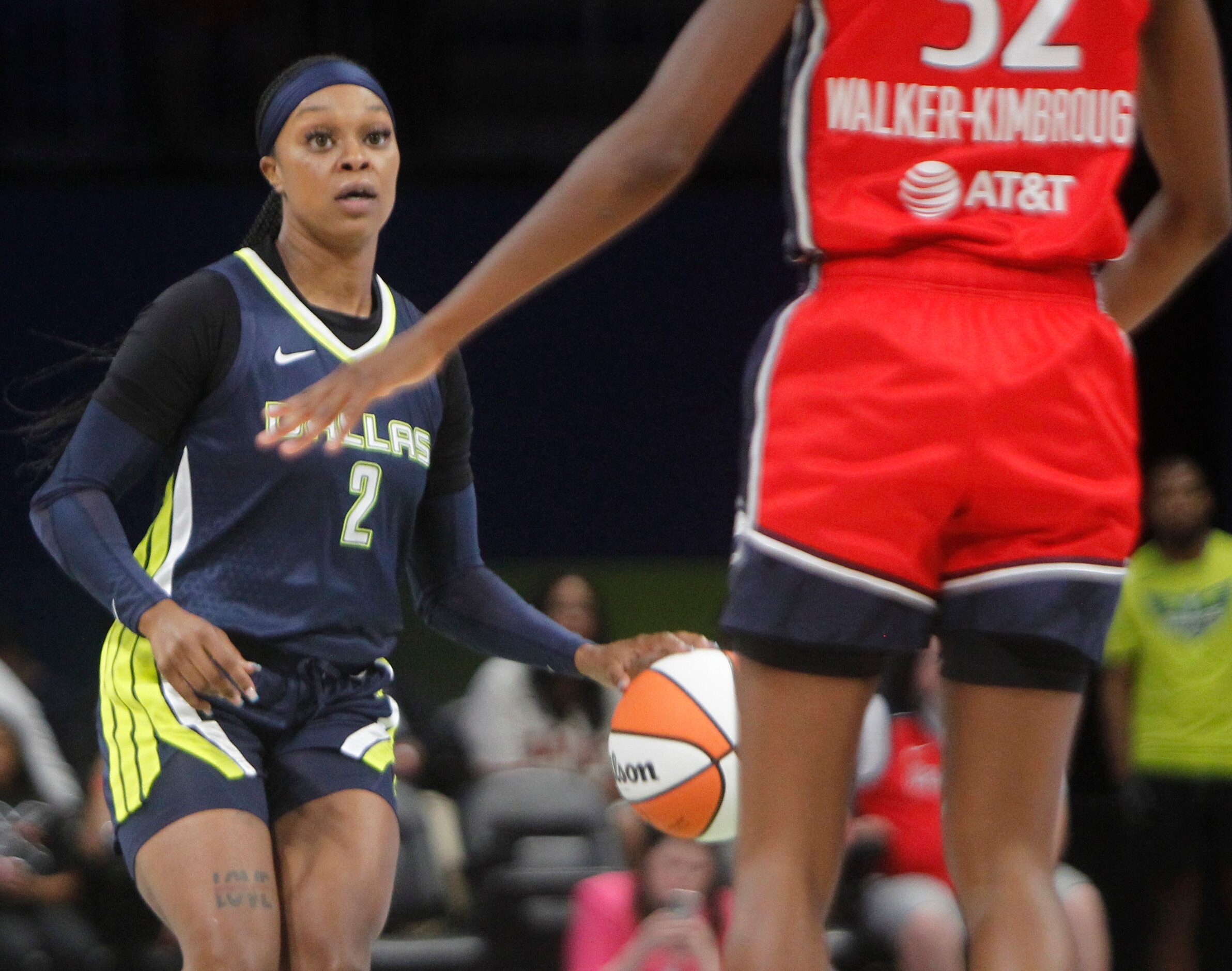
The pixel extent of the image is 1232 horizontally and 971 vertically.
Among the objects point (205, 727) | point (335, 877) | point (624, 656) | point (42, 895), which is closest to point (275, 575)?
point (205, 727)

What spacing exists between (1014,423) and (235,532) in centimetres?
152

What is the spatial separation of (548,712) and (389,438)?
133 inches

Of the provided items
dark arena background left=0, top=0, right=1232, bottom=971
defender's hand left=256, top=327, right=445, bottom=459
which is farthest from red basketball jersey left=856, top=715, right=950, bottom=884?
defender's hand left=256, top=327, right=445, bottom=459

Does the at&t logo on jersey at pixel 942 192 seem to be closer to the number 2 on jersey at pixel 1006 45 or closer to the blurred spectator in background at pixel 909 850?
the number 2 on jersey at pixel 1006 45

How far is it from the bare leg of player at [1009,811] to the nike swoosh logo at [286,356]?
1479 mm

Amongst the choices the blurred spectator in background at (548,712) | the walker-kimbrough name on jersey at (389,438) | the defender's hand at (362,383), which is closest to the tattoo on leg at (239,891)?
the walker-kimbrough name on jersey at (389,438)

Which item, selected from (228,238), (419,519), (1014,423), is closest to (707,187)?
(228,238)

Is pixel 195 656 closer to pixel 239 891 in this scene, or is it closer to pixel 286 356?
pixel 239 891

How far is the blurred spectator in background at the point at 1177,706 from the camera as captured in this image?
21.2 feet

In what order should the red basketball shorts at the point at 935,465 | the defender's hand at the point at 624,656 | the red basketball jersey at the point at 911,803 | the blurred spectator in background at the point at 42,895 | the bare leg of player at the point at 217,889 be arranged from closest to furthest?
1. the red basketball shorts at the point at 935,465
2. the bare leg of player at the point at 217,889
3. the defender's hand at the point at 624,656
4. the blurred spectator in background at the point at 42,895
5. the red basketball jersey at the point at 911,803

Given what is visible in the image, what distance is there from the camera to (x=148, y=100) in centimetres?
898

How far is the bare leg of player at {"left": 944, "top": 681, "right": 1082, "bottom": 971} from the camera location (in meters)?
2.02

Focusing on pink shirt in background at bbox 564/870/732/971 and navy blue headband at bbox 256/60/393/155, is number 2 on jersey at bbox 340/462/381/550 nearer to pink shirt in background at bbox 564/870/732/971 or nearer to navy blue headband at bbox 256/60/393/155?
navy blue headband at bbox 256/60/393/155

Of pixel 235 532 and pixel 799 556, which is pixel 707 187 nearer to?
pixel 235 532
